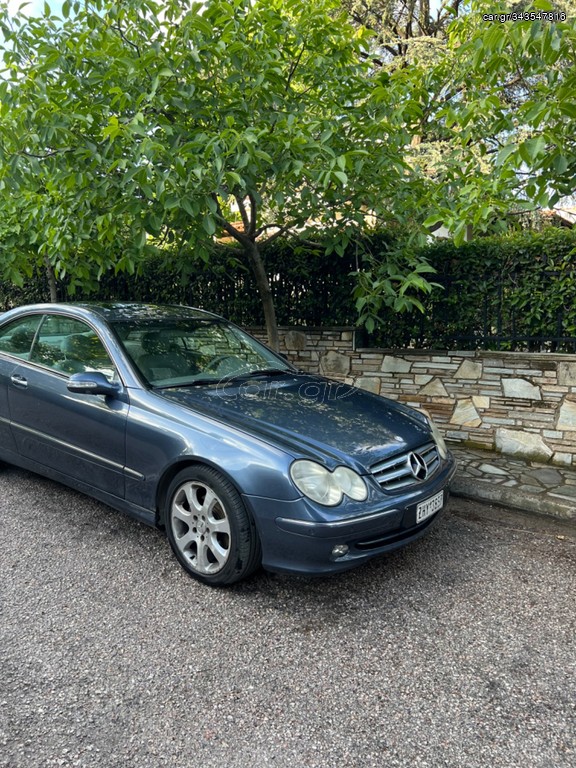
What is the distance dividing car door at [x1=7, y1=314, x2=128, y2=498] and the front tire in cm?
49

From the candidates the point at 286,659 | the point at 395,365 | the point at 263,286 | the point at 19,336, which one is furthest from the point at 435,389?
the point at 19,336

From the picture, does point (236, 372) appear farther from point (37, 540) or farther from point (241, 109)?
point (241, 109)

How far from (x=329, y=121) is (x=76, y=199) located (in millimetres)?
2210

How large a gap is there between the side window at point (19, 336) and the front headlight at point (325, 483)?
2477 mm

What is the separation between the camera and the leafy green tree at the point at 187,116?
389 centimetres

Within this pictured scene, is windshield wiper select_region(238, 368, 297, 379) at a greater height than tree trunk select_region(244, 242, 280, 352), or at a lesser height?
lesser

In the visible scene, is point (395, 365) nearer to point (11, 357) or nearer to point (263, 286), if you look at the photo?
point (263, 286)

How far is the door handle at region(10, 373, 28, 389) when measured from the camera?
12.6ft

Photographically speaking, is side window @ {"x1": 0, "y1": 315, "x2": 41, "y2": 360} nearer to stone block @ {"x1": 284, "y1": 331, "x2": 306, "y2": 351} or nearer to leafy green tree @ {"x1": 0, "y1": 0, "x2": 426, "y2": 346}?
leafy green tree @ {"x1": 0, "y1": 0, "x2": 426, "y2": 346}

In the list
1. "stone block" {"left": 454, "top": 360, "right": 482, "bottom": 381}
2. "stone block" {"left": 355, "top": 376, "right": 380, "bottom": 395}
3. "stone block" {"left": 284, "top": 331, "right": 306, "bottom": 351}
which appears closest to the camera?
"stone block" {"left": 454, "top": 360, "right": 482, "bottom": 381}

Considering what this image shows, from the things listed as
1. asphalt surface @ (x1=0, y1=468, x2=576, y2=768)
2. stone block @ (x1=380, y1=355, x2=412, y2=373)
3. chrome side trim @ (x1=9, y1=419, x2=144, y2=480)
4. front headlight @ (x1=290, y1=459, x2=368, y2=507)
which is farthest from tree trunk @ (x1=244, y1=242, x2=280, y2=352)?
front headlight @ (x1=290, y1=459, x2=368, y2=507)

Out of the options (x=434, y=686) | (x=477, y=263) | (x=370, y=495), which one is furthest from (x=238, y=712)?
(x=477, y=263)

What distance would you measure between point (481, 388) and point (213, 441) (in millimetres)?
3429

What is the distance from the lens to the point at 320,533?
251cm
